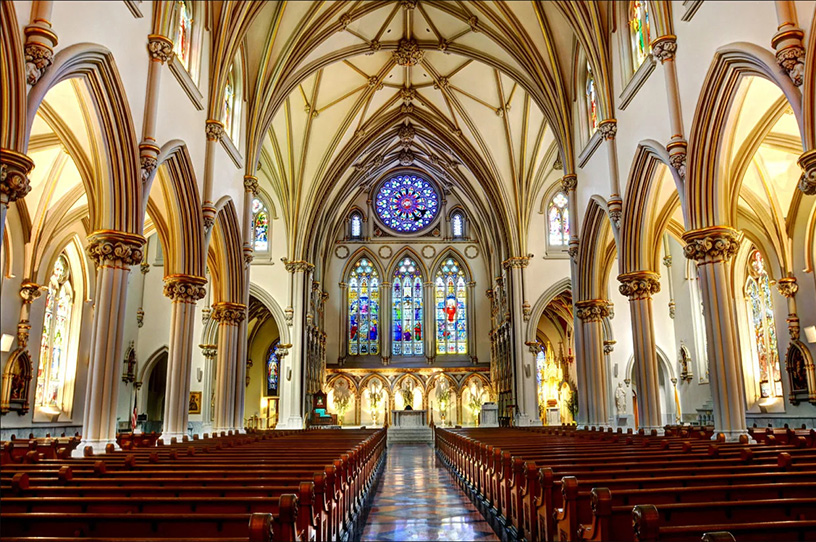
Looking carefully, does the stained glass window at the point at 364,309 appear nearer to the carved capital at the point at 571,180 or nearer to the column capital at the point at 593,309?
the column capital at the point at 593,309

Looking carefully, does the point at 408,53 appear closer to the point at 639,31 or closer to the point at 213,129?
the point at 213,129

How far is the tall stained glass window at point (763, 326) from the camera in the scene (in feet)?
67.1

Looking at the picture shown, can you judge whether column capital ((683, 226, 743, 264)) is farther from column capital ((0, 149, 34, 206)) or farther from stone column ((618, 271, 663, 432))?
column capital ((0, 149, 34, 206))

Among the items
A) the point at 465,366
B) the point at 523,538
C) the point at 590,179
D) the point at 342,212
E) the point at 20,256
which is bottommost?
the point at 523,538

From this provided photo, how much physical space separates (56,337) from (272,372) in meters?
18.8

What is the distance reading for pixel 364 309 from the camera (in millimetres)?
39406

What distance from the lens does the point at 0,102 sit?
799 centimetres

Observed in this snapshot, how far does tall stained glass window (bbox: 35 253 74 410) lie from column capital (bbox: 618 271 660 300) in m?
17.4

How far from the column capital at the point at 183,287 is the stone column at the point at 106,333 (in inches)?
122

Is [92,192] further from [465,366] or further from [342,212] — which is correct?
[465,366]

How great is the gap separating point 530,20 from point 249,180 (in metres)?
10.1

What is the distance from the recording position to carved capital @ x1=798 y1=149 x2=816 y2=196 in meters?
8.67

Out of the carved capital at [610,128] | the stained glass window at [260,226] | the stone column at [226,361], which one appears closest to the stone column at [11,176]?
the stone column at [226,361]

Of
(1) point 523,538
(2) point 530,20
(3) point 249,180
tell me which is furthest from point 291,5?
(1) point 523,538
